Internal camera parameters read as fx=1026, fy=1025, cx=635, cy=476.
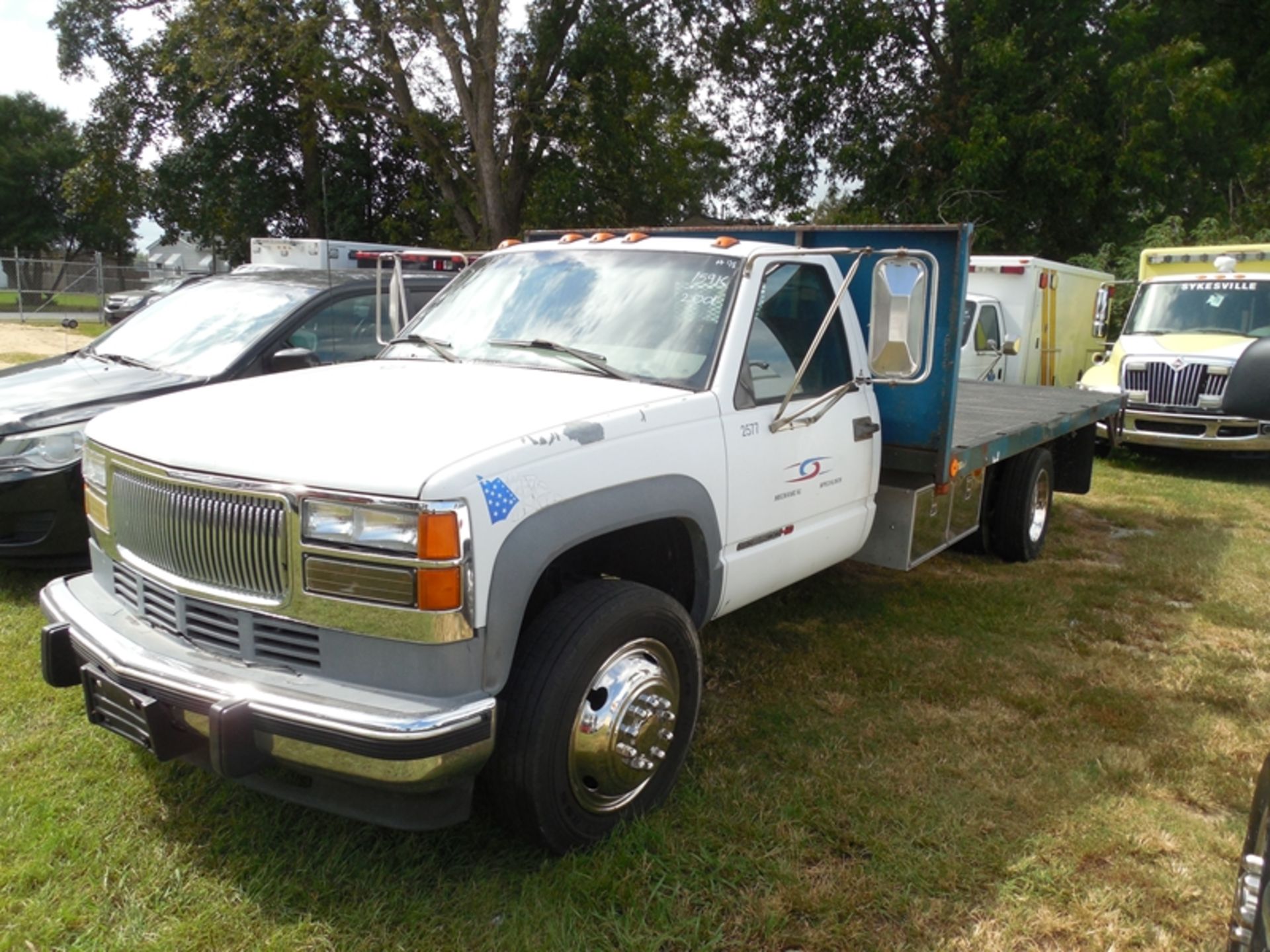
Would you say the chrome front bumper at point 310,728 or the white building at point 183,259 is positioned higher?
the white building at point 183,259

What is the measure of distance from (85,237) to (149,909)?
2256 inches

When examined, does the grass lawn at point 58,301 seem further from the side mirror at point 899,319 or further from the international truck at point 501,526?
the side mirror at point 899,319

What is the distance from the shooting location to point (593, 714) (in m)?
3.19

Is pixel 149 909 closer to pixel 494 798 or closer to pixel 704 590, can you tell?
pixel 494 798

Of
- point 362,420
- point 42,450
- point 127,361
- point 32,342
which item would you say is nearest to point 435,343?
point 362,420

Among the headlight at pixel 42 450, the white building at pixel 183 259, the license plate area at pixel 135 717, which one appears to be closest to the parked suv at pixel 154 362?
the headlight at pixel 42 450

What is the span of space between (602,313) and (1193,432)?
8811 mm

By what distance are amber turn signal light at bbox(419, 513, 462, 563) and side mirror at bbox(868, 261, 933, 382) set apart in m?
2.00

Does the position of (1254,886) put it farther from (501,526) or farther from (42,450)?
(42,450)

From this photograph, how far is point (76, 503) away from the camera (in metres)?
5.41

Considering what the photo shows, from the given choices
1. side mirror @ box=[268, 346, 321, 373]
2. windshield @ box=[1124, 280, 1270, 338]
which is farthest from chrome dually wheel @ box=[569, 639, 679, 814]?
windshield @ box=[1124, 280, 1270, 338]

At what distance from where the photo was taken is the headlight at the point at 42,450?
5.39 meters

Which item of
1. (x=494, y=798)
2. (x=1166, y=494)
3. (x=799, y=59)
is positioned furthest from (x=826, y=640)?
(x=799, y=59)

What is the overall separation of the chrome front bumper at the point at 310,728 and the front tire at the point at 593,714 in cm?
19
